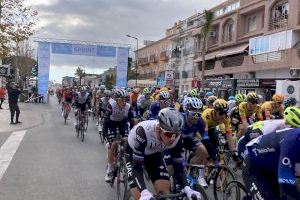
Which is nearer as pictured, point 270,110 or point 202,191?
point 202,191

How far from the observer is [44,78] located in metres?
43.0

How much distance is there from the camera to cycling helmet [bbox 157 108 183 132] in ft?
15.8

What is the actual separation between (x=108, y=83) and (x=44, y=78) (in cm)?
6062

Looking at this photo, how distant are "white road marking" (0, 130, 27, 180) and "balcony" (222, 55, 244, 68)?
29.8 metres

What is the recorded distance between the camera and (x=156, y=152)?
229 inches

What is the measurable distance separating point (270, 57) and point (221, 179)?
3308cm

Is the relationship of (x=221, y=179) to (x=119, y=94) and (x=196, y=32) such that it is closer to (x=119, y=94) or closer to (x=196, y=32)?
(x=119, y=94)

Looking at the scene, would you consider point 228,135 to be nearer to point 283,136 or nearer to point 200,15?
point 283,136

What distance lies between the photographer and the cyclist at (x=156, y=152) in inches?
191

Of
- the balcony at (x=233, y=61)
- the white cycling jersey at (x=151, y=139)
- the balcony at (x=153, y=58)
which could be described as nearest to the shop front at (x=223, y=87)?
the balcony at (x=233, y=61)

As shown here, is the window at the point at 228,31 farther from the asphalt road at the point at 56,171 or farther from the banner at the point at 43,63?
the asphalt road at the point at 56,171

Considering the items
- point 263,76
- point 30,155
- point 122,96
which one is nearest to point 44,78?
point 263,76

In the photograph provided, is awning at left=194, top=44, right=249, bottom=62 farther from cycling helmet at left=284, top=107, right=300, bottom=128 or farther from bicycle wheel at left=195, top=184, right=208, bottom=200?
cycling helmet at left=284, top=107, right=300, bottom=128

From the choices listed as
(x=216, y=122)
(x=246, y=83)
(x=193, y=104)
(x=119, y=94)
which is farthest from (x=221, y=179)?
(x=246, y=83)
